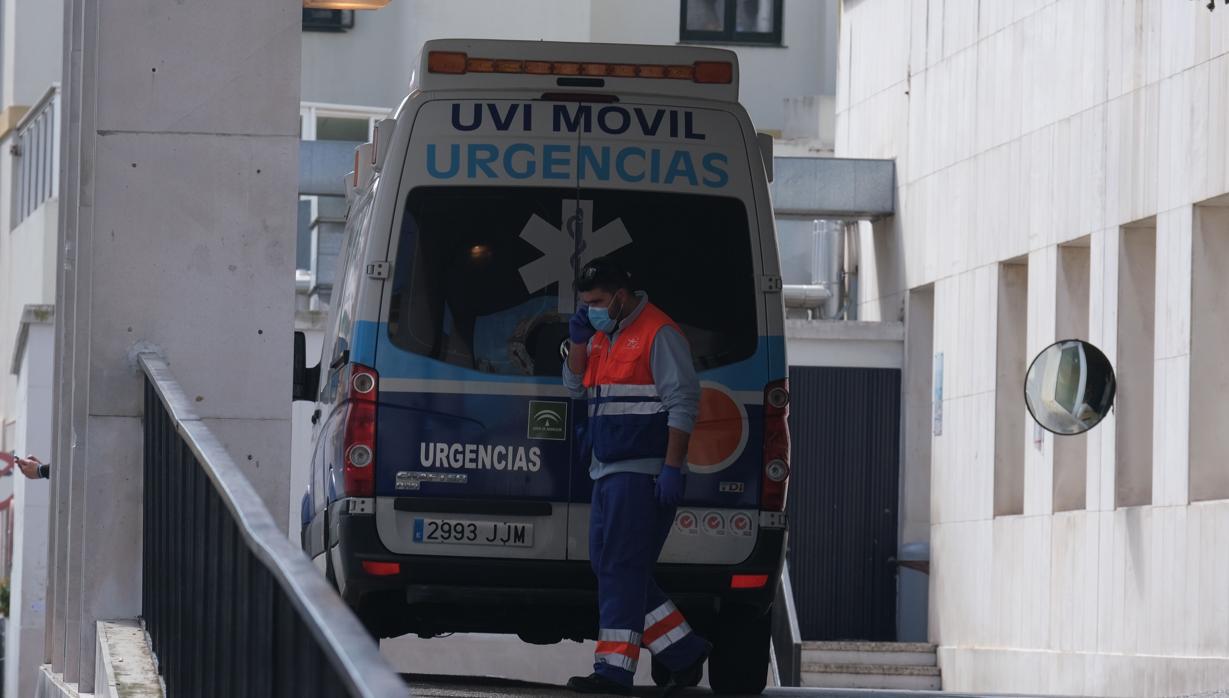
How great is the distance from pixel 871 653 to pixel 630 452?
486 inches

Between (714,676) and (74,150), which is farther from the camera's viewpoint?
(714,676)

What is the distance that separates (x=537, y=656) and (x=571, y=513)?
974 cm

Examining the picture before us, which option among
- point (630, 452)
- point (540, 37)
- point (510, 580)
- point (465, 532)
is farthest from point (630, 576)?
point (540, 37)

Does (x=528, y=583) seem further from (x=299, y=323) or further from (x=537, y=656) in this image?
(x=299, y=323)

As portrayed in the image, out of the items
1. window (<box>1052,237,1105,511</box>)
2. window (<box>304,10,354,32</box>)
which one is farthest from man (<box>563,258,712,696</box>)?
window (<box>304,10,354,32</box>)

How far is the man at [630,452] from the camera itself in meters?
8.75

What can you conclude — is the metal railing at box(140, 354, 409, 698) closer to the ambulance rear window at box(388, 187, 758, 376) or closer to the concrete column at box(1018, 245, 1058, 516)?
the ambulance rear window at box(388, 187, 758, 376)

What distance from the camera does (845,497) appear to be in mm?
22516

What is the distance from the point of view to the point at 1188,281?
50.7 feet

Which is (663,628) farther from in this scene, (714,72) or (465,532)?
(714,72)

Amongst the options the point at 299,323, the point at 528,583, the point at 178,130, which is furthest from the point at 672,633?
the point at 299,323

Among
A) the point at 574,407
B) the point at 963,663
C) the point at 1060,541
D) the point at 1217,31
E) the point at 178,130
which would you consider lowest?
the point at 963,663

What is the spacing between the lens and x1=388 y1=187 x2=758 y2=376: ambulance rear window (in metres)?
9.08

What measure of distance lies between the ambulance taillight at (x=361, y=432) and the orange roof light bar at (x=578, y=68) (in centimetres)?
126
